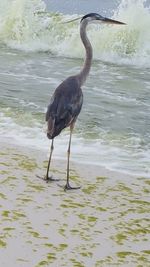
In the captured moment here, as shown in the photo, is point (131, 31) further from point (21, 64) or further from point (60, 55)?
point (21, 64)

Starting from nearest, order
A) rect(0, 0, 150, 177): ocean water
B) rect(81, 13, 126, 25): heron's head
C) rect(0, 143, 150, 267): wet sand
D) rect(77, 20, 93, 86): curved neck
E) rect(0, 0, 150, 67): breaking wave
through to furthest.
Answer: rect(0, 143, 150, 267): wet sand < rect(77, 20, 93, 86): curved neck < rect(81, 13, 126, 25): heron's head < rect(0, 0, 150, 177): ocean water < rect(0, 0, 150, 67): breaking wave

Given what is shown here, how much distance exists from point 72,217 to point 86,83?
8.08 metres

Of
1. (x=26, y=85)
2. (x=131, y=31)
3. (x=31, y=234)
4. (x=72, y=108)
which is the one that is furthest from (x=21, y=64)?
(x=31, y=234)

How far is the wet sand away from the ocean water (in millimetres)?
635

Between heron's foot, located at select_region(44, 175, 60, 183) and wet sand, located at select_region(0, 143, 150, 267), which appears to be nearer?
wet sand, located at select_region(0, 143, 150, 267)

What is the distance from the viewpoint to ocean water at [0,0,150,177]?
26.2 ft

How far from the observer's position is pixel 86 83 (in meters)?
13.0

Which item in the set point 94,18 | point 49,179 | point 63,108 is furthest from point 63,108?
point 94,18

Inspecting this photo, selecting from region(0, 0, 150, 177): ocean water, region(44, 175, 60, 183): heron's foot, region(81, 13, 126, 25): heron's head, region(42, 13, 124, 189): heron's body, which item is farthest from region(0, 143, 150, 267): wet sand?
region(81, 13, 126, 25): heron's head

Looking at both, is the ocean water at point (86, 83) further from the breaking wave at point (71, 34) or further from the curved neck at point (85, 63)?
the curved neck at point (85, 63)

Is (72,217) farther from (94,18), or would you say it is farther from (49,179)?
(94,18)

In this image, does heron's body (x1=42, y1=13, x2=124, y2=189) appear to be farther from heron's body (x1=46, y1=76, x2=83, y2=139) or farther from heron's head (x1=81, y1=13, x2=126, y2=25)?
heron's head (x1=81, y1=13, x2=126, y2=25)

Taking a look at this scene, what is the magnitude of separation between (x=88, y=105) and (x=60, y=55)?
8224mm

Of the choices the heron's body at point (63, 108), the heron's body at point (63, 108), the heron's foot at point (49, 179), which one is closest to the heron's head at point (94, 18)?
the heron's body at point (63, 108)
